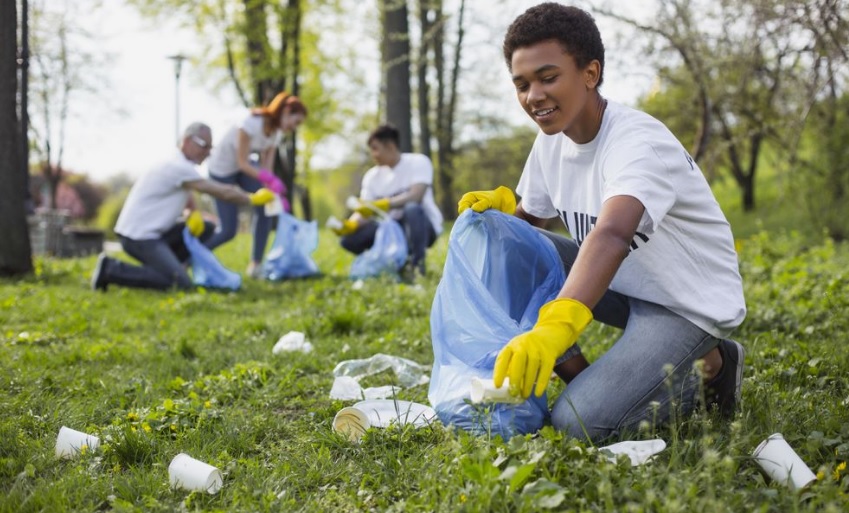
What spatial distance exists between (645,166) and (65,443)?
5.83 feet

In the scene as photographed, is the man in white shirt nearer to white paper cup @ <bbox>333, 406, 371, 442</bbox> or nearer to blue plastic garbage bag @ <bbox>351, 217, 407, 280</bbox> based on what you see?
blue plastic garbage bag @ <bbox>351, 217, 407, 280</bbox>

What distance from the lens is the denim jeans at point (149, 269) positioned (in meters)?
5.49

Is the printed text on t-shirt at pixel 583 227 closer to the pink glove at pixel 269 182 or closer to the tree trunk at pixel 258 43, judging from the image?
the pink glove at pixel 269 182

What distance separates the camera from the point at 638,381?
2.12m

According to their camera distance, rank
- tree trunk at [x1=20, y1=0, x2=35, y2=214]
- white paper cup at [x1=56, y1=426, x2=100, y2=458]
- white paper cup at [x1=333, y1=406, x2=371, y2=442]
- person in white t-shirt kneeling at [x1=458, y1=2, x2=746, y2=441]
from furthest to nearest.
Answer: tree trunk at [x1=20, y1=0, x2=35, y2=214] < white paper cup at [x1=333, y1=406, x2=371, y2=442] < white paper cup at [x1=56, y1=426, x2=100, y2=458] < person in white t-shirt kneeling at [x1=458, y1=2, x2=746, y2=441]

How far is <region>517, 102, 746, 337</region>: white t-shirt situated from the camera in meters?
2.10

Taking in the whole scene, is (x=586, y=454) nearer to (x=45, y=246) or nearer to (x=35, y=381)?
(x=35, y=381)

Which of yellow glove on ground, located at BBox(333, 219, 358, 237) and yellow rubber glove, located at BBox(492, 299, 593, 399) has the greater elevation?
yellow rubber glove, located at BBox(492, 299, 593, 399)

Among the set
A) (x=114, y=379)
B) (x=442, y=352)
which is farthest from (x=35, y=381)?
(x=442, y=352)

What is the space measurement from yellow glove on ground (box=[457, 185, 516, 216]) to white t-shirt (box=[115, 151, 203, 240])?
11.4 feet

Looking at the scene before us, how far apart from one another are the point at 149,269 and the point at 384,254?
1.70 m

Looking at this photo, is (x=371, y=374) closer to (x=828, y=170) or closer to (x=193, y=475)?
(x=193, y=475)

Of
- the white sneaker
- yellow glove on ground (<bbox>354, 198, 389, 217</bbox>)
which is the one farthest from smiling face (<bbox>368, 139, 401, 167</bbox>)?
the white sneaker

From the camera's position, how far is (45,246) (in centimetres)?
1074
